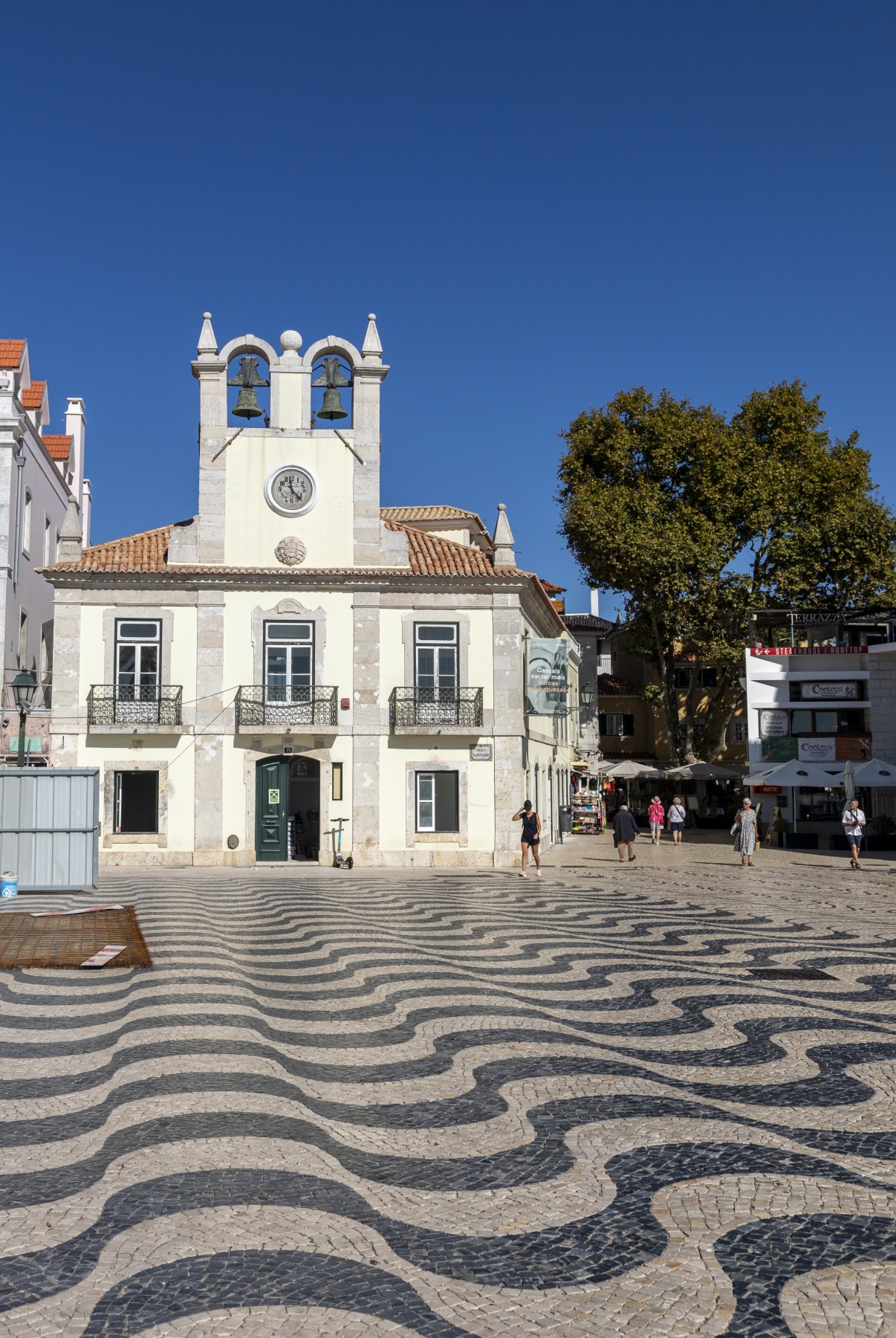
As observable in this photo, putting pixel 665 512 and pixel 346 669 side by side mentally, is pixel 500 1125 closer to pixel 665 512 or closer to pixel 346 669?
pixel 346 669

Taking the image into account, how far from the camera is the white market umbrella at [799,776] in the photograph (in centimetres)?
3166

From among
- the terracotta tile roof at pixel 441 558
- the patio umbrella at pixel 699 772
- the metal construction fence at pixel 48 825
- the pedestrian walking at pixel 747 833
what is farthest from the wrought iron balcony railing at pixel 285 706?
the patio umbrella at pixel 699 772

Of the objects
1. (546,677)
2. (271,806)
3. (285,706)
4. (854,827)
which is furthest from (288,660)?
(854,827)

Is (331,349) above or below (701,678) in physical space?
above

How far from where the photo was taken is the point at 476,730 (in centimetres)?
2473

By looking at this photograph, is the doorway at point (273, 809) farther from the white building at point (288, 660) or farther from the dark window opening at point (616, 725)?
the dark window opening at point (616, 725)

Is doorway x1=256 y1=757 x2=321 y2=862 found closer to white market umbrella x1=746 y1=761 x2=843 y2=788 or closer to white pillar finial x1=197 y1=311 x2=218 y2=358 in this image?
white pillar finial x1=197 y1=311 x2=218 y2=358

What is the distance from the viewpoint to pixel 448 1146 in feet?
17.1

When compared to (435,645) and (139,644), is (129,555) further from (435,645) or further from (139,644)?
(435,645)

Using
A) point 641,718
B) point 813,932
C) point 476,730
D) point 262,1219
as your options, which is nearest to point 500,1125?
point 262,1219

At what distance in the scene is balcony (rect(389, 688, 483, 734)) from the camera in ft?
80.9

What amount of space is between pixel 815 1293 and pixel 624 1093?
2.50m

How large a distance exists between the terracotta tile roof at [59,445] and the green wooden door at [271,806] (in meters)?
12.4

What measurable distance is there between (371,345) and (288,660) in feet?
24.7
